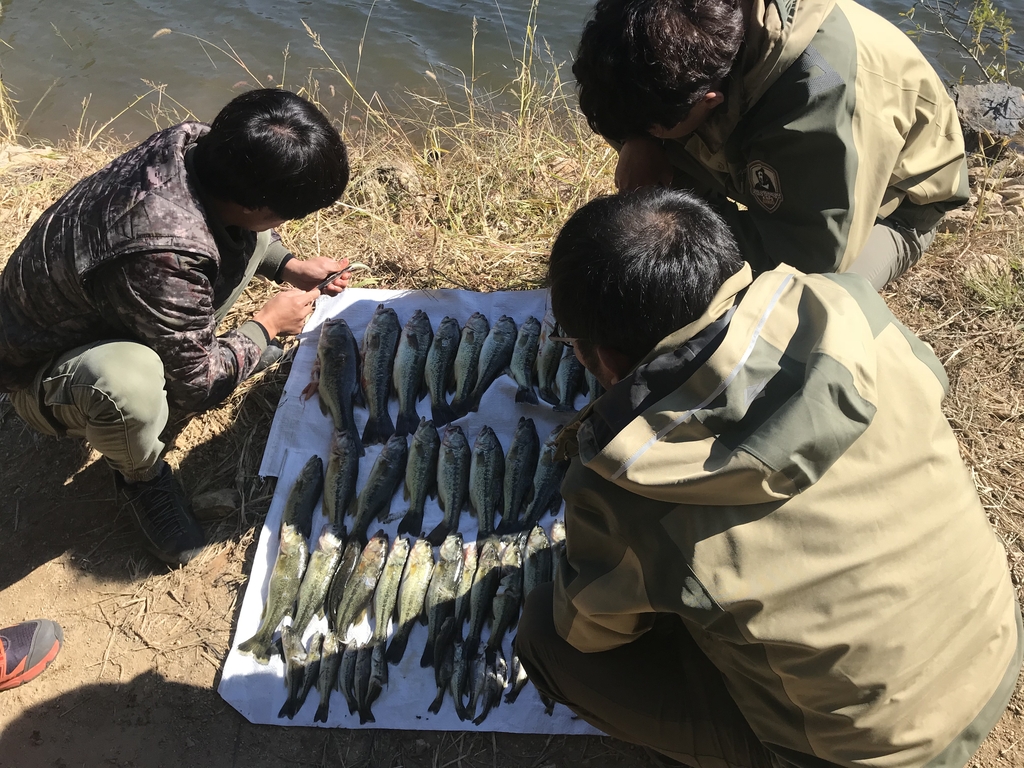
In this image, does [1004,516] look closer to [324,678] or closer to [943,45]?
[324,678]

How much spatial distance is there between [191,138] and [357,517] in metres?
1.84

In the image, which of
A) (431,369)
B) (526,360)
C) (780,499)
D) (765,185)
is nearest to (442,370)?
(431,369)

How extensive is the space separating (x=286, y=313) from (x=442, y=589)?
1.80 m

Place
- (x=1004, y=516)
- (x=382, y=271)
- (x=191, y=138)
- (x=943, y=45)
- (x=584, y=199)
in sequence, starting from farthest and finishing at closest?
(x=943, y=45), (x=584, y=199), (x=382, y=271), (x=1004, y=516), (x=191, y=138)

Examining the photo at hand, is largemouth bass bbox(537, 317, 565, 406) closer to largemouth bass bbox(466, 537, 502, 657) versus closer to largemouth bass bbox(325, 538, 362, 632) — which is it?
largemouth bass bbox(466, 537, 502, 657)

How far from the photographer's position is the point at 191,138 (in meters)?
3.26

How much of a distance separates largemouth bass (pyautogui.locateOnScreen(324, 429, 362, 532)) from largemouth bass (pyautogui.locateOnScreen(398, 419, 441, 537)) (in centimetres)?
27

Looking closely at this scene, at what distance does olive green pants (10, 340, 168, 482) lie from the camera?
3127 millimetres

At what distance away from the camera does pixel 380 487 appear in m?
3.70

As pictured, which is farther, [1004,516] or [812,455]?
[1004,516]

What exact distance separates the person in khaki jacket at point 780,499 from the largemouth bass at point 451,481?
4.76ft

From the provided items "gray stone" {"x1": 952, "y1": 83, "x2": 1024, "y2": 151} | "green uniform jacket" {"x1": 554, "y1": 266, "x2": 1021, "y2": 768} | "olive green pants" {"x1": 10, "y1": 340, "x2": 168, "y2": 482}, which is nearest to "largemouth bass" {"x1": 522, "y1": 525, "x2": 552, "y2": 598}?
"green uniform jacket" {"x1": 554, "y1": 266, "x2": 1021, "y2": 768}

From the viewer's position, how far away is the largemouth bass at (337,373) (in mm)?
4023

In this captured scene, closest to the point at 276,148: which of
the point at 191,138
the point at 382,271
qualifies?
the point at 191,138
